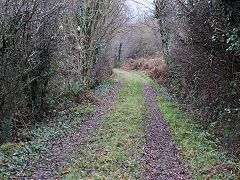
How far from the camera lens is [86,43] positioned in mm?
14711

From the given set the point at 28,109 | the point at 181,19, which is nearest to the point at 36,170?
the point at 28,109

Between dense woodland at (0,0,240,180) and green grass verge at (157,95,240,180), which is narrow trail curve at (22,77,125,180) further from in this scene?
green grass verge at (157,95,240,180)

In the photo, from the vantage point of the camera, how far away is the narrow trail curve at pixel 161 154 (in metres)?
5.45

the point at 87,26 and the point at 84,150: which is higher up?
the point at 87,26

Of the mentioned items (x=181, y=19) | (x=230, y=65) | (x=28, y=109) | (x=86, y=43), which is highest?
(x=181, y=19)

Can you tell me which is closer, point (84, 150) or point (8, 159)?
point (8, 159)

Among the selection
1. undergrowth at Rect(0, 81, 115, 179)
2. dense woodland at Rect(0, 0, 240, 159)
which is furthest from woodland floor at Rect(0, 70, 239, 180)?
dense woodland at Rect(0, 0, 240, 159)

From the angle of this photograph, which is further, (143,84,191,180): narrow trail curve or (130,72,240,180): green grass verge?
(143,84,191,180): narrow trail curve

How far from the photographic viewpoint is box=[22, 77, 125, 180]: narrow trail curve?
5.19m

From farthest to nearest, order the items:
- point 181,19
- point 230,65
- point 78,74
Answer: point 78,74 → point 181,19 → point 230,65

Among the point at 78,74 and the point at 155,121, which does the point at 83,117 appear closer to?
the point at 155,121

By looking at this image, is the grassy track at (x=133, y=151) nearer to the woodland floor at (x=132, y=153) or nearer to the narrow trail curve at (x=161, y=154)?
the woodland floor at (x=132, y=153)

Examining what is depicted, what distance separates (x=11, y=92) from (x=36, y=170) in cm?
256

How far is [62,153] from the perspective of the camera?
6.25 metres
